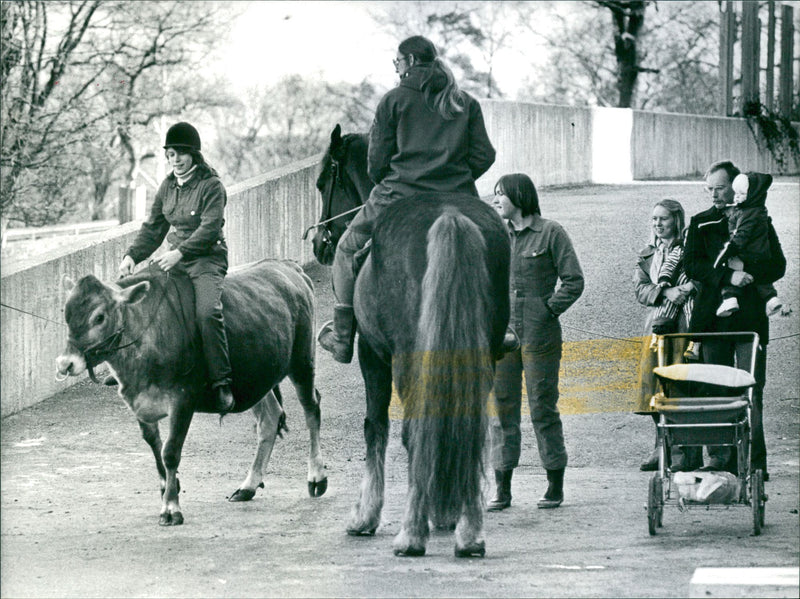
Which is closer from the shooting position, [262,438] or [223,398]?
[223,398]

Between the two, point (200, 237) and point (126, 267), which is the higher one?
point (200, 237)

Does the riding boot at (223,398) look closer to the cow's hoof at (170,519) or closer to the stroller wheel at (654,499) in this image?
the cow's hoof at (170,519)

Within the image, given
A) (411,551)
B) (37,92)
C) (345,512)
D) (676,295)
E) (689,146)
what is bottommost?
(345,512)

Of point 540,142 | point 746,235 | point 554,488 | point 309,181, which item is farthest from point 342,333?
point 540,142

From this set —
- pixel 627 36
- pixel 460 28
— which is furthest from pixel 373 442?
pixel 627 36

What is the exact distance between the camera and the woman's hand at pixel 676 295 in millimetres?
8672

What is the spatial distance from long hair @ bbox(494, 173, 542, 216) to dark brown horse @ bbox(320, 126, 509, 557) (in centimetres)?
143

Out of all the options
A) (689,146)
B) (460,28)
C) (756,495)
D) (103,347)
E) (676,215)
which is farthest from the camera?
(689,146)

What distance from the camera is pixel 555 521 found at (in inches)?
304

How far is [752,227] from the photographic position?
8.20 m

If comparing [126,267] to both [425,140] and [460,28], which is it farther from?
[460,28]

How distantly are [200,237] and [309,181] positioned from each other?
6752mm

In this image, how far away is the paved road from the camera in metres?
6.36

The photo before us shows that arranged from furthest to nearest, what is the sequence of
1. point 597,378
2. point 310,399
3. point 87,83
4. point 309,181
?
1. point 87,83
2. point 309,181
3. point 597,378
4. point 310,399
